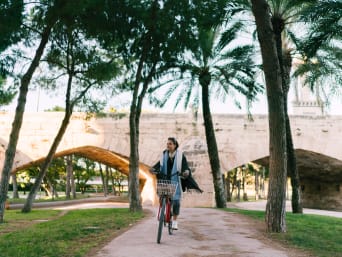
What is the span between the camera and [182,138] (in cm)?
2252

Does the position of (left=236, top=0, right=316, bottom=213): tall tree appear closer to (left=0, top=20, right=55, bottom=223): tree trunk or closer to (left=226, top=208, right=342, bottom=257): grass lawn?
(left=226, top=208, right=342, bottom=257): grass lawn

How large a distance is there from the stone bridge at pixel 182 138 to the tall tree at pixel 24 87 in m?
9.98

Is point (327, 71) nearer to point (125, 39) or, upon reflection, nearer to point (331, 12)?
point (331, 12)

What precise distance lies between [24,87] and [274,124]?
6982 mm

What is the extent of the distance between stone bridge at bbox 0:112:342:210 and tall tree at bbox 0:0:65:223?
998 centimetres

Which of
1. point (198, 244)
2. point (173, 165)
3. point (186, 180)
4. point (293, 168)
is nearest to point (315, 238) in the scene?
point (198, 244)

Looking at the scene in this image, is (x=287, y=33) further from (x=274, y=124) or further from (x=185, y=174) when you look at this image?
(x=185, y=174)

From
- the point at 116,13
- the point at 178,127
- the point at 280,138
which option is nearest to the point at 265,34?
the point at 280,138

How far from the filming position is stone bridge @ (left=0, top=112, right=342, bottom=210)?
22156 mm

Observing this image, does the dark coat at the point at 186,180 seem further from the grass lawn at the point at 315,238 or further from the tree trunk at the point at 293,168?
the tree trunk at the point at 293,168

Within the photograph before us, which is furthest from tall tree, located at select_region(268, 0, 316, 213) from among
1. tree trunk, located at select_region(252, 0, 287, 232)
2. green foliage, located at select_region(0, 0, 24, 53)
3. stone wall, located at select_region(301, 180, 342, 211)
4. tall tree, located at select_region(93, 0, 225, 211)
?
stone wall, located at select_region(301, 180, 342, 211)

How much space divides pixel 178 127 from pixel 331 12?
12.4m

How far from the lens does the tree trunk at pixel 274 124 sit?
25.3 ft

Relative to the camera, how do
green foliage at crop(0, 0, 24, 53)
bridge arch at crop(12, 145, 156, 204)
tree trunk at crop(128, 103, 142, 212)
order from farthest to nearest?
1. bridge arch at crop(12, 145, 156, 204)
2. tree trunk at crop(128, 103, 142, 212)
3. green foliage at crop(0, 0, 24, 53)
